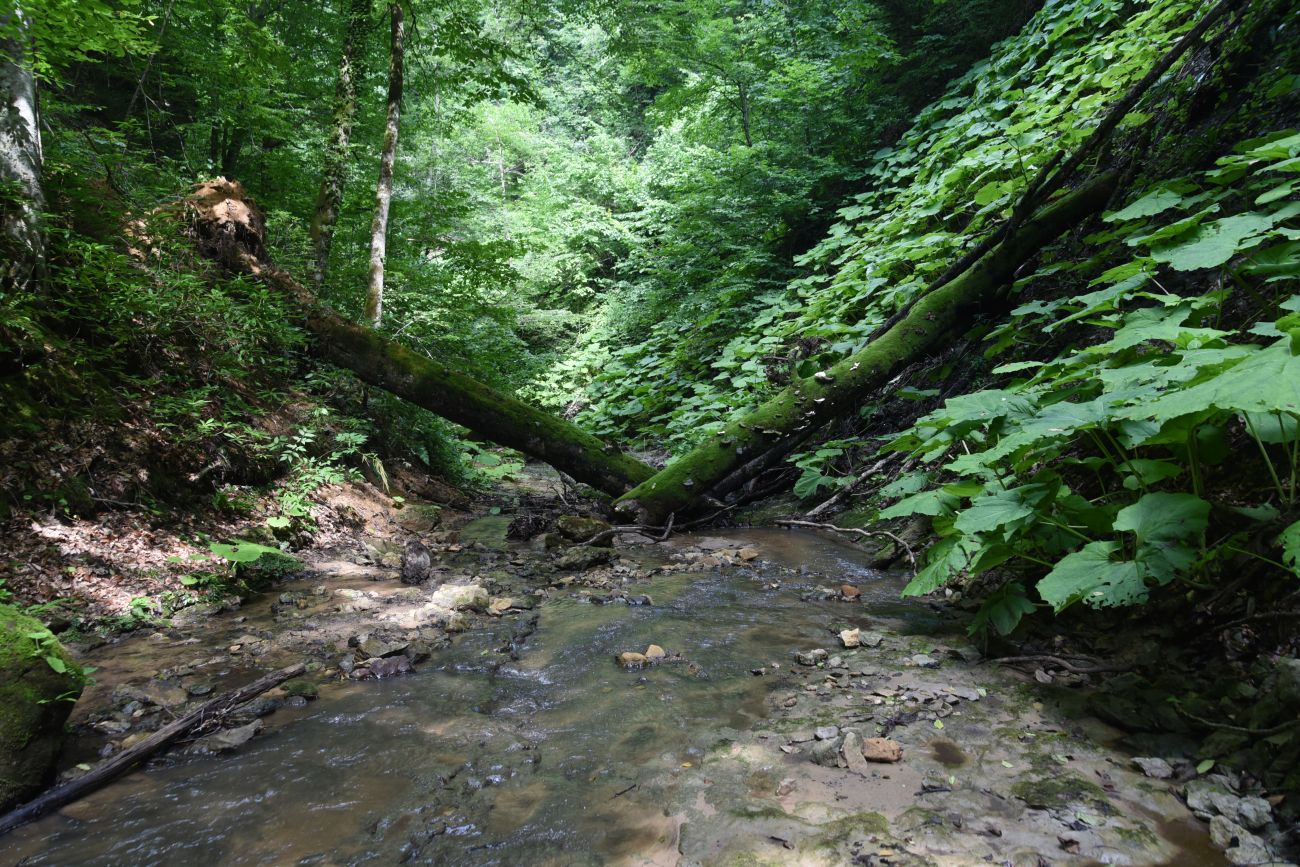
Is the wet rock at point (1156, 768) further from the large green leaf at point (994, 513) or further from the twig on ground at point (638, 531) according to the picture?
the twig on ground at point (638, 531)

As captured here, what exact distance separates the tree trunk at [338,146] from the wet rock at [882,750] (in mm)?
8046

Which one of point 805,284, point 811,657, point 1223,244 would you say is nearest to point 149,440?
point 811,657

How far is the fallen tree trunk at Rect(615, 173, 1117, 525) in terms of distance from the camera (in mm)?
5629

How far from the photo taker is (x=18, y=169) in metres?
4.05

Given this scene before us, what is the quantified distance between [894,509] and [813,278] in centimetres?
682

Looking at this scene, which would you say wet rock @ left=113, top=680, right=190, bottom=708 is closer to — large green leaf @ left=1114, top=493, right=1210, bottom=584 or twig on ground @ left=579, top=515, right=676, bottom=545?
twig on ground @ left=579, top=515, right=676, bottom=545

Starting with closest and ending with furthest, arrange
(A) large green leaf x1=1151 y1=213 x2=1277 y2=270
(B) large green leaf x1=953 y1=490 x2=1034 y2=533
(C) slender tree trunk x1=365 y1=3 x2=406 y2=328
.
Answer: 1. (B) large green leaf x1=953 y1=490 x2=1034 y2=533
2. (A) large green leaf x1=1151 y1=213 x2=1277 y2=270
3. (C) slender tree trunk x1=365 y1=3 x2=406 y2=328

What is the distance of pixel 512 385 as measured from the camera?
948 centimetres

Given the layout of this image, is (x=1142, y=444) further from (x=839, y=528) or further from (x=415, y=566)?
(x=415, y=566)

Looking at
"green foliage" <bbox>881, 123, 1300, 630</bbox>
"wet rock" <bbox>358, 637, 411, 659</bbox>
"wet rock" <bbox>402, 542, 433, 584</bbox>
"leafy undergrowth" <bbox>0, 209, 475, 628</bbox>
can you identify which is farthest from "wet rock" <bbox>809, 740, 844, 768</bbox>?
"leafy undergrowth" <bbox>0, 209, 475, 628</bbox>

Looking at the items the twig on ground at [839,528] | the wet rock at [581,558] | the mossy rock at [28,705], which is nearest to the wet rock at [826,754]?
the twig on ground at [839,528]

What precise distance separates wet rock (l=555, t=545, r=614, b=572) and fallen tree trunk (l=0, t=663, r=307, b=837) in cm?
229

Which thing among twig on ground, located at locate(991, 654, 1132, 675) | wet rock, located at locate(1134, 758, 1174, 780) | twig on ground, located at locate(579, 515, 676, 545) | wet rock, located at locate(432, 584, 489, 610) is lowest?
wet rock, located at locate(1134, 758, 1174, 780)

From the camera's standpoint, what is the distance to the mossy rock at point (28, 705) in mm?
1976
